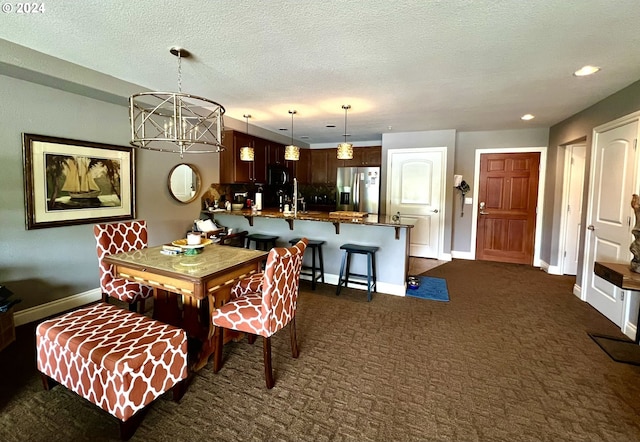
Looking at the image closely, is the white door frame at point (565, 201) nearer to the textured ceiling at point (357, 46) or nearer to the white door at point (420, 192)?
the textured ceiling at point (357, 46)

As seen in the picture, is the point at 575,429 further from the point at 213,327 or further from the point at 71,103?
the point at 71,103

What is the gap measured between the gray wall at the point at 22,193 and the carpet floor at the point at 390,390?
0.51 m

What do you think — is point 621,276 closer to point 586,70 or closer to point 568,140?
point 586,70

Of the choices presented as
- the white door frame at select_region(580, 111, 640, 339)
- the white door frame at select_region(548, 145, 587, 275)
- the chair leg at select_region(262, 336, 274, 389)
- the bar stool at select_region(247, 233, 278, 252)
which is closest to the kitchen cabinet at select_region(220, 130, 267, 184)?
the bar stool at select_region(247, 233, 278, 252)

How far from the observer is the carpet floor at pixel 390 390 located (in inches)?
65.7

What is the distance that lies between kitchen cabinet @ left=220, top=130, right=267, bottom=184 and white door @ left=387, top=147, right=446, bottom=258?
8.74 ft

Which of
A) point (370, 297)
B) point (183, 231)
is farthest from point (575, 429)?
point (183, 231)

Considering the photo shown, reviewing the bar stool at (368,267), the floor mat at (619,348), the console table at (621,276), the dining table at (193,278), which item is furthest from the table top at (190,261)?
the floor mat at (619,348)

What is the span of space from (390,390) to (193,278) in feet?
5.01

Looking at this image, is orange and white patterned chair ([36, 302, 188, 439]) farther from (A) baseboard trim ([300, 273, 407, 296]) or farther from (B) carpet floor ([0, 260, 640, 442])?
(A) baseboard trim ([300, 273, 407, 296])

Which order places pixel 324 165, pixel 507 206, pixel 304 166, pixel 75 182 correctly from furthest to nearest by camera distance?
pixel 304 166 → pixel 324 165 → pixel 507 206 → pixel 75 182

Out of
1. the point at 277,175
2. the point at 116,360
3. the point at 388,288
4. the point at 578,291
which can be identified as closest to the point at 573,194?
the point at 578,291

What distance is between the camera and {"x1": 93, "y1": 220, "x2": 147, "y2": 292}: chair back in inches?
102

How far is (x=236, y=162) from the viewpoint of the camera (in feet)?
16.2
